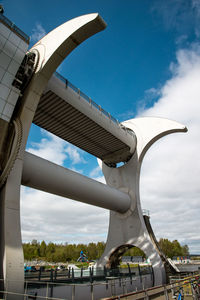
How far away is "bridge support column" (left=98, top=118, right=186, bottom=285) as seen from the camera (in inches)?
767

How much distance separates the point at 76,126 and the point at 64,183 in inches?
186

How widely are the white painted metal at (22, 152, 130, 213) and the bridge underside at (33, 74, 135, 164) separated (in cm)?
368

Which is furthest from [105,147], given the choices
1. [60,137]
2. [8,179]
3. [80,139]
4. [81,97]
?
[8,179]

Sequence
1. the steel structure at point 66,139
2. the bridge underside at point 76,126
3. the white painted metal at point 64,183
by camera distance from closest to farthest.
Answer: the steel structure at point 66,139 < the white painted metal at point 64,183 < the bridge underside at point 76,126

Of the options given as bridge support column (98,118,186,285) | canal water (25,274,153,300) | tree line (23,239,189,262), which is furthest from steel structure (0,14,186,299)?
tree line (23,239,189,262)

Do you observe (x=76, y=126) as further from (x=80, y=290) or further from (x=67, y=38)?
(x=80, y=290)

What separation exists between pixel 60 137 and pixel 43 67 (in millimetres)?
8068

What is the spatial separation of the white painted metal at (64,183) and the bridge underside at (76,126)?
145 inches

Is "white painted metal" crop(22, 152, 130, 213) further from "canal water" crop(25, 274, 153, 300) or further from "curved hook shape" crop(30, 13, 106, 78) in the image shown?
"canal water" crop(25, 274, 153, 300)

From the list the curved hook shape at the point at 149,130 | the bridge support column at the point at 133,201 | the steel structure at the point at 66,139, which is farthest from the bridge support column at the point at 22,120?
the bridge support column at the point at 133,201

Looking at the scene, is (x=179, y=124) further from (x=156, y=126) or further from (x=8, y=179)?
(x=8, y=179)

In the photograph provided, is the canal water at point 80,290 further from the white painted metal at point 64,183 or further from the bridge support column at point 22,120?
the white painted metal at point 64,183

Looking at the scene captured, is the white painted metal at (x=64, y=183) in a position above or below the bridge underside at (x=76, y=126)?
below

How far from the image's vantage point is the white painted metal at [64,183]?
39.9 feet
